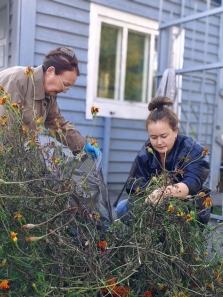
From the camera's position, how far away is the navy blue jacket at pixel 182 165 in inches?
104

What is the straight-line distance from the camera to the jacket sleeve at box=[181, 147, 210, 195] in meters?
2.61

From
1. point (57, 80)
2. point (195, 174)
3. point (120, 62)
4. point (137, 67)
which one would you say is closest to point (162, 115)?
point (195, 174)

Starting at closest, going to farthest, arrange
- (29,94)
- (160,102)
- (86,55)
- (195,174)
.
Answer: (195,174)
(160,102)
(29,94)
(86,55)

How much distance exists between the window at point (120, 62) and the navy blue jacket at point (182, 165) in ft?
10.5

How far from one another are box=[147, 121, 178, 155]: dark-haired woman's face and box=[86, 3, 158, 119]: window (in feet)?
10.9

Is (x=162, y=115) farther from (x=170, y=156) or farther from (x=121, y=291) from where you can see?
(x=121, y=291)

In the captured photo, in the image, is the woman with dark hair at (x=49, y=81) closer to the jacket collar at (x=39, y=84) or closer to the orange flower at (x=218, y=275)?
the jacket collar at (x=39, y=84)

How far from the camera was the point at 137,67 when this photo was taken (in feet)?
22.6

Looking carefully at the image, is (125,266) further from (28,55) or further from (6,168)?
(28,55)

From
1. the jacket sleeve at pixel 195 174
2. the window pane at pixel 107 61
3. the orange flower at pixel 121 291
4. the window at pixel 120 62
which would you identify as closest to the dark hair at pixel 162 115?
the jacket sleeve at pixel 195 174

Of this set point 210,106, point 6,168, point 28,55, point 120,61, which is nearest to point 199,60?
point 210,106

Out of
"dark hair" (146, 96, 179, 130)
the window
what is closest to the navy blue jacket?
"dark hair" (146, 96, 179, 130)

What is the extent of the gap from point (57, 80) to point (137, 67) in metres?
3.86

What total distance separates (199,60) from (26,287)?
19.5ft
